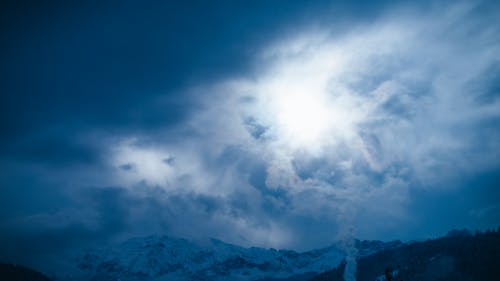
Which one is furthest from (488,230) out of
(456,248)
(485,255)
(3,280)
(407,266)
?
(3,280)

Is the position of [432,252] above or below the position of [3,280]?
above

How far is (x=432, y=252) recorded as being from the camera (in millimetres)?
199500

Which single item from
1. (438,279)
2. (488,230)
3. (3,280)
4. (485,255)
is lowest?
(3,280)

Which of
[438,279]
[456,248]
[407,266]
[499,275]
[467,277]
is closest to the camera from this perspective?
[499,275]

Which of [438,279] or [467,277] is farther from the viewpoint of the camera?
[438,279]

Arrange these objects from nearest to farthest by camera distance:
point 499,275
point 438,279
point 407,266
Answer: point 499,275 < point 438,279 < point 407,266

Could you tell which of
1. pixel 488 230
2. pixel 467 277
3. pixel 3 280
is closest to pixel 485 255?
pixel 467 277

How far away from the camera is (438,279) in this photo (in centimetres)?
16638

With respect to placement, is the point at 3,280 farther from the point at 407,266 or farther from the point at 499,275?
the point at 499,275

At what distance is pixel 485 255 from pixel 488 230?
3830cm

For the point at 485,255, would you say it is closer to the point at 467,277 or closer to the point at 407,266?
the point at 467,277

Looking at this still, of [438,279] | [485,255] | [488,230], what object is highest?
[488,230]

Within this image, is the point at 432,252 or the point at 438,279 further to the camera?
the point at 432,252

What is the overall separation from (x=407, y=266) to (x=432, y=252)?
1785 centimetres
